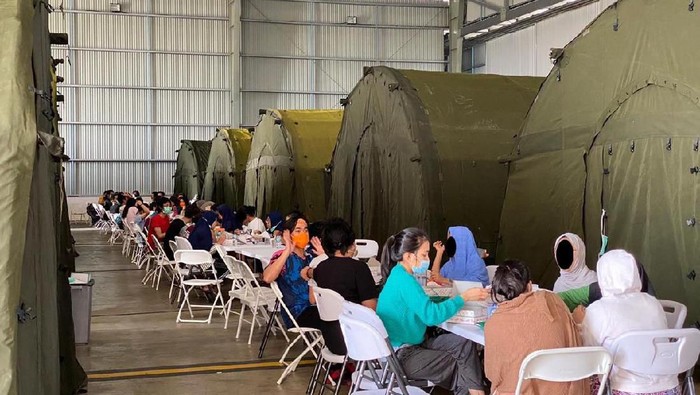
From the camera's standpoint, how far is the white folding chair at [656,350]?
12.1ft

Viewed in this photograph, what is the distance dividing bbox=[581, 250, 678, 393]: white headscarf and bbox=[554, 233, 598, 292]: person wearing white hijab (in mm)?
1624

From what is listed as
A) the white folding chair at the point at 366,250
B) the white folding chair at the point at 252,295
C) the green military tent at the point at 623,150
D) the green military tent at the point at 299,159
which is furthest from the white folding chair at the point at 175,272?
the green military tent at the point at 299,159

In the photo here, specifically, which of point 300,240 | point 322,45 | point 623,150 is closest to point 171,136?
point 322,45

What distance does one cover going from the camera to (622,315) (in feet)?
12.6

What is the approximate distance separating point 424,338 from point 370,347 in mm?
585

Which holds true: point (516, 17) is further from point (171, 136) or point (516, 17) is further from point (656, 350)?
point (656, 350)

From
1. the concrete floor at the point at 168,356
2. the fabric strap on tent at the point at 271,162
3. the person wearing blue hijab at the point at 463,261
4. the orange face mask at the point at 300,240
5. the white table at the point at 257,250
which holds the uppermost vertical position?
the fabric strap on tent at the point at 271,162

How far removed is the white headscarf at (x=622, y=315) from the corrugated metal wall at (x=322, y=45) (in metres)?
22.2

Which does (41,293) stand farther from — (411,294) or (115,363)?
(115,363)

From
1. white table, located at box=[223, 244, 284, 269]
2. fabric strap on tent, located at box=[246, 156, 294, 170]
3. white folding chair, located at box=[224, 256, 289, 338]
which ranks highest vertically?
fabric strap on tent, located at box=[246, 156, 294, 170]

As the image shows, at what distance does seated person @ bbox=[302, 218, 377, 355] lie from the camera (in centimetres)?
533

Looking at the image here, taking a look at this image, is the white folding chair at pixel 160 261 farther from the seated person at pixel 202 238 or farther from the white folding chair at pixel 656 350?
the white folding chair at pixel 656 350

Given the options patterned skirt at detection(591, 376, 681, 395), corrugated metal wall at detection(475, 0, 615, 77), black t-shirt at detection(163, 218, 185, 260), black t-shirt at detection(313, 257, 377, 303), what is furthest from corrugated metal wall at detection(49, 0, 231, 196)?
patterned skirt at detection(591, 376, 681, 395)

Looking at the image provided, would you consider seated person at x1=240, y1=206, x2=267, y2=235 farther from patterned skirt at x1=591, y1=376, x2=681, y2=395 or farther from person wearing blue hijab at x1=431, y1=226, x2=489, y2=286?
patterned skirt at x1=591, y1=376, x2=681, y2=395
